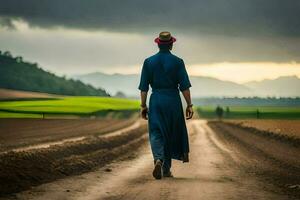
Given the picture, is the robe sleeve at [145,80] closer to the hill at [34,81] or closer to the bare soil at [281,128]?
the bare soil at [281,128]

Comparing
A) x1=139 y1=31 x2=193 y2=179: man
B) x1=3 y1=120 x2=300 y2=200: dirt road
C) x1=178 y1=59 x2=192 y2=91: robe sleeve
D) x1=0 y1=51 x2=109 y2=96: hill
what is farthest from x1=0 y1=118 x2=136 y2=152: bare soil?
x1=0 y1=51 x2=109 y2=96: hill

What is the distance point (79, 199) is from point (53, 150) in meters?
10.0

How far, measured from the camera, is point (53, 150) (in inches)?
799

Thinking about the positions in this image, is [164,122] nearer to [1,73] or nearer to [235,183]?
[235,183]

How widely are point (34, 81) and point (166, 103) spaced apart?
150 meters

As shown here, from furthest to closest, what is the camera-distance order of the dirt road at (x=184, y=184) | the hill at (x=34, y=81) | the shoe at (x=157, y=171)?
the hill at (x=34, y=81) → the shoe at (x=157, y=171) → the dirt road at (x=184, y=184)

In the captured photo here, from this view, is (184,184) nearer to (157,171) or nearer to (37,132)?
(157,171)

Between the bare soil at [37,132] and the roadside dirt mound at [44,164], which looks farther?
the bare soil at [37,132]

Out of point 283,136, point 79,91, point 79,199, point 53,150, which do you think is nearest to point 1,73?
point 79,91

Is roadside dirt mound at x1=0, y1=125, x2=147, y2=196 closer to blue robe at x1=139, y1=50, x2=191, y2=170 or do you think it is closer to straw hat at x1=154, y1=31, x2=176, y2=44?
blue robe at x1=139, y1=50, x2=191, y2=170

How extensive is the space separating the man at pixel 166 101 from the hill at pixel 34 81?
135577 mm

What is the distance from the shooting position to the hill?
156 metres

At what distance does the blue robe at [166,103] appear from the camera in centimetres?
1356

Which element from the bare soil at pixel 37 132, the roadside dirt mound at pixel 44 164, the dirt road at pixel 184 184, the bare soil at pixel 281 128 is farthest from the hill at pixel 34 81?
the dirt road at pixel 184 184
